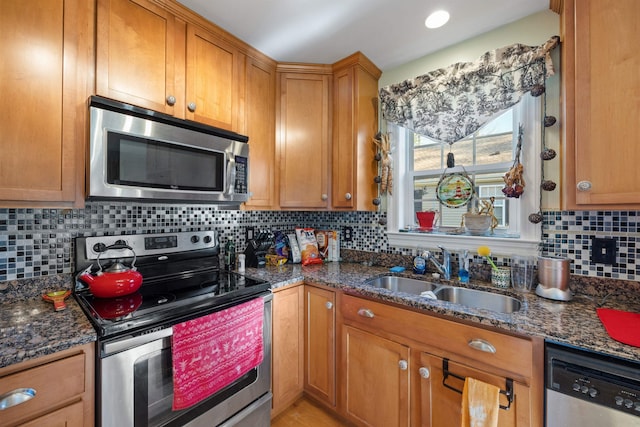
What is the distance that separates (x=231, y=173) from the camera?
1624mm

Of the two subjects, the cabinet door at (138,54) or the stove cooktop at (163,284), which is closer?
the stove cooktop at (163,284)

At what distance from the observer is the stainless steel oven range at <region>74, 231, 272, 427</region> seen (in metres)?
0.98

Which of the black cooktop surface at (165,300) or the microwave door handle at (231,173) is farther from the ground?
the microwave door handle at (231,173)

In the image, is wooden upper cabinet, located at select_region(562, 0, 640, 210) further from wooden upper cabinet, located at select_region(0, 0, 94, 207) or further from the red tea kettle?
wooden upper cabinet, located at select_region(0, 0, 94, 207)

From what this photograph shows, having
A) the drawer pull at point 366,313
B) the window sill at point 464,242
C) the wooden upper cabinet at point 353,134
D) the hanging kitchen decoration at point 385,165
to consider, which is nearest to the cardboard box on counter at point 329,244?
the wooden upper cabinet at point 353,134

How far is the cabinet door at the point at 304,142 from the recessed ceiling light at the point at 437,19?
758mm

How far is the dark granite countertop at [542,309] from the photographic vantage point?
3.07 feet

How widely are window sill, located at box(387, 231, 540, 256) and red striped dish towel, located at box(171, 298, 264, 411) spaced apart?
112cm

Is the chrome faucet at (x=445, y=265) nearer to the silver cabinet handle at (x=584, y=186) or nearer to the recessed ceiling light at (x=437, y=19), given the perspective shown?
the silver cabinet handle at (x=584, y=186)

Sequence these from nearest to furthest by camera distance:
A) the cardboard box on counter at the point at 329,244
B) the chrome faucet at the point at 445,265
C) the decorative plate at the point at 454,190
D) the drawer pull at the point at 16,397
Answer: the drawer pull at the point at 16,397, the chrome faucet at the point at 445,265, the decorative plate at the point at 454,190, the cardboard box on counter at the point at 329,244

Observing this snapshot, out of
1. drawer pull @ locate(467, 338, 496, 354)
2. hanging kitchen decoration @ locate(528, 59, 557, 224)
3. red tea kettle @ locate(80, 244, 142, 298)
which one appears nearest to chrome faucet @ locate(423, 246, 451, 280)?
hanging kitchen decoration @ locate(528, 59, 557, 224)

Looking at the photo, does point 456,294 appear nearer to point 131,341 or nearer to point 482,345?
point 482,345

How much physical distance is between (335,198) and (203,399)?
1.42 metres

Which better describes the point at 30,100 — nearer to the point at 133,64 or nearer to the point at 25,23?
the point at 25,23
